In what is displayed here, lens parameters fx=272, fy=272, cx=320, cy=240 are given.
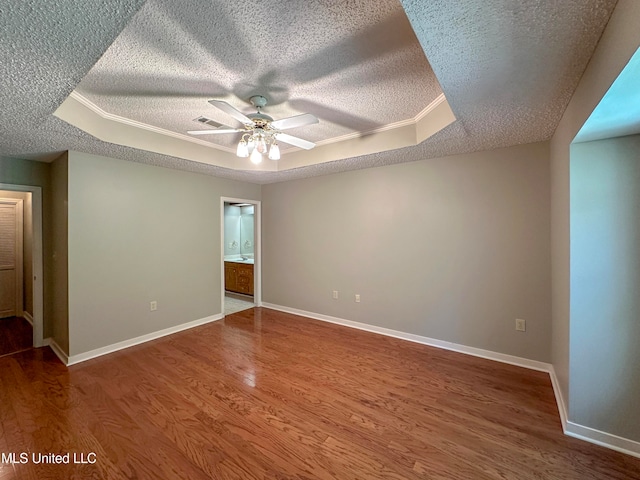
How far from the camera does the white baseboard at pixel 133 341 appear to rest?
3002mm

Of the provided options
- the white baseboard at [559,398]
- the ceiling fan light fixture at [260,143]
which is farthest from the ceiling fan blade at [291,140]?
the white baseboard at [559,398]

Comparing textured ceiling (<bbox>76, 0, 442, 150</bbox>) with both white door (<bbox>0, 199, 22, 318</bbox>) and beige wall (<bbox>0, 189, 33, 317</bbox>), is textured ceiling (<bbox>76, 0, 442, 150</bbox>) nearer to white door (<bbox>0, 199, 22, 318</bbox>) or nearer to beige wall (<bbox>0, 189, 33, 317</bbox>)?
beige wall (<bbox>0, 189, 33, 317</bbox>)

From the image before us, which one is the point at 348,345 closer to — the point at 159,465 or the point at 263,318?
the point at 263,318

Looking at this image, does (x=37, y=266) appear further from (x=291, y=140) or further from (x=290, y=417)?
(x=290, y=417)

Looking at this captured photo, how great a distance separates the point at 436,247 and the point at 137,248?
379 centimetres

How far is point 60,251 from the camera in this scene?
10.4 feet

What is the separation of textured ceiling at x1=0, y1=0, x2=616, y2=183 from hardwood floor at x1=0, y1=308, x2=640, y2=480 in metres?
2.32

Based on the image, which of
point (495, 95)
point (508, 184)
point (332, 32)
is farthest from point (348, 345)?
→ point (332, 32)

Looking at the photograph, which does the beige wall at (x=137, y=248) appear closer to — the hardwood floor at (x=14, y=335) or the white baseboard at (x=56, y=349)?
the white baseboard at (x=56, y=349)

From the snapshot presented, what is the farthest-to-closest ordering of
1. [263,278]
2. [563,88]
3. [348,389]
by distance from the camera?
[263,278], [348,389], [563,88]

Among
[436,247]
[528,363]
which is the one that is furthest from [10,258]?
[528,363]

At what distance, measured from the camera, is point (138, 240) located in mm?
3510

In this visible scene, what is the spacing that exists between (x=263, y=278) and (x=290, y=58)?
404cm

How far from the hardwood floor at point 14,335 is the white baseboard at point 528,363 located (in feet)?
10.7
